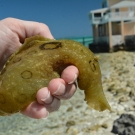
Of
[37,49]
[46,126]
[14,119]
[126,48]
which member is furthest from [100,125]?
[126,48]

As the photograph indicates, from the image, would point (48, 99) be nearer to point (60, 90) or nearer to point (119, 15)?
point (60, 90)

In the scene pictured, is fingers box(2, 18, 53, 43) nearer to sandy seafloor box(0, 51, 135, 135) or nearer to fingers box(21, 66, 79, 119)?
fingers box(21, 66, 79, 119)

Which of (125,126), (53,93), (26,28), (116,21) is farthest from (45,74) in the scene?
(116,21)

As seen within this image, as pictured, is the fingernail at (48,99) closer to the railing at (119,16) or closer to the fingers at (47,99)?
the fingers at (47,99)

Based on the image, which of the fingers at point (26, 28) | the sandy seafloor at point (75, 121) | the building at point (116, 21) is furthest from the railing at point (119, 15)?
the fingers at point (26, 28)

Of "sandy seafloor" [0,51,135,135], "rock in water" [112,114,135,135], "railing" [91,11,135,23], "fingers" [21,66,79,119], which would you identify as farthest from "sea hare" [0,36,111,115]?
"railing" [91,11,135,23]

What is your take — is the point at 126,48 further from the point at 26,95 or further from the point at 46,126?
the point at 26,95
